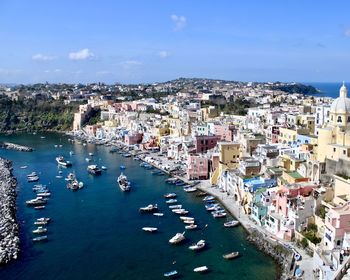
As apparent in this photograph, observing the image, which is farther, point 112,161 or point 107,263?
point 112,161

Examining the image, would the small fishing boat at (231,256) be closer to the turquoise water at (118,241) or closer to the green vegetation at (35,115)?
the turquoise water at (118,241)

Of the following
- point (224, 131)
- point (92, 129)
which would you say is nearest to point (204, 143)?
point (224, 131)

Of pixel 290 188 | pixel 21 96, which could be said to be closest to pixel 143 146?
pixel 290 188

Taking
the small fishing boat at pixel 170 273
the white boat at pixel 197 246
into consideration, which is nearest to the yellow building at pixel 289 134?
the white boat at pixel 197 246

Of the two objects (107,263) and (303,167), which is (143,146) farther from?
(107,263)

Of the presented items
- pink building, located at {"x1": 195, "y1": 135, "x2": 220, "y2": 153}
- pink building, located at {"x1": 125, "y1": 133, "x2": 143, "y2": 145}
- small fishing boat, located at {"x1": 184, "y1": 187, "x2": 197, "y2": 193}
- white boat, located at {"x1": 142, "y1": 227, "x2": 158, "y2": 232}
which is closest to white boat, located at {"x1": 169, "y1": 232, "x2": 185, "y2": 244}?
white boat, located at {"x1": 142, "y1": 227, "x2": 158, "y2": 232}

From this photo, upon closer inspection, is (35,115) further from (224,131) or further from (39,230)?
(39,230)

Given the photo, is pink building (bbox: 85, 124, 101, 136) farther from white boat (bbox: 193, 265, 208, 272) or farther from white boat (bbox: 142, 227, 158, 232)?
white boat (bbox: 193, 265, 208, 272)
